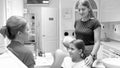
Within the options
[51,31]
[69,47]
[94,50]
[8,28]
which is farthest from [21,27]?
[51,31]

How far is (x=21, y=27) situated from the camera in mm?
1254

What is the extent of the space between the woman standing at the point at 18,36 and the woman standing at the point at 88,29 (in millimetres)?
891

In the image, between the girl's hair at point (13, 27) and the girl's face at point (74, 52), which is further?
the girl's face at point (74, 52)

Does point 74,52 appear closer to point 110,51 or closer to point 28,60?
point 28,60

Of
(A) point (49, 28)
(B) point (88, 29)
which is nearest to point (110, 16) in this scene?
(A) point (49, 28)

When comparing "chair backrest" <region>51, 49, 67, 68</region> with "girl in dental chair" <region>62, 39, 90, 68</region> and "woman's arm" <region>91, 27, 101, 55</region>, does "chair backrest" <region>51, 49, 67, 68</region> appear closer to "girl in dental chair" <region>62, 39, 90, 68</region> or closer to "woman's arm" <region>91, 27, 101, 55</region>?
"girl in dental chair" <region>62, 39, 90, 68</region>

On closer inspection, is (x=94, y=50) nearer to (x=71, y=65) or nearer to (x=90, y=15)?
(x=71, y=65)

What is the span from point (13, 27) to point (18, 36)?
9cm

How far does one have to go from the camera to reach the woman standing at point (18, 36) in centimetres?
122

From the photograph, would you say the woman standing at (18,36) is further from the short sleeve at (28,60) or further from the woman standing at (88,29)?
the woman standing at (88,29)

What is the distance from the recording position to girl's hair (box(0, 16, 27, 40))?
1.23 meters

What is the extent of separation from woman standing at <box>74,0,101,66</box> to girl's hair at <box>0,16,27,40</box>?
898 mm

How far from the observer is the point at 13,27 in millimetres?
1229

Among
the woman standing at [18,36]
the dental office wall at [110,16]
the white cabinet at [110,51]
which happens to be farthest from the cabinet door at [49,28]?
the woman standing at [18,36]
